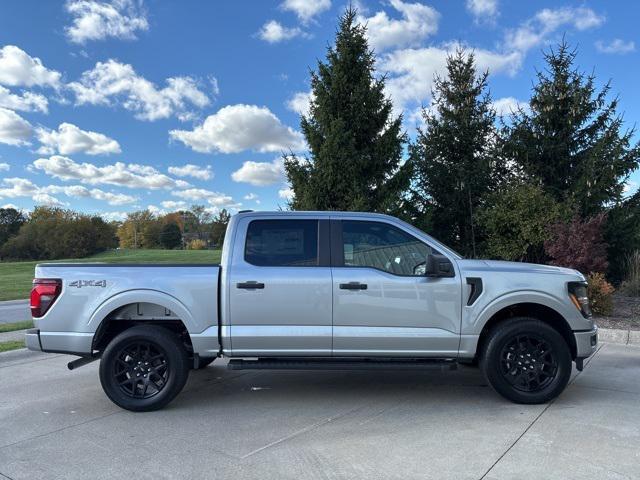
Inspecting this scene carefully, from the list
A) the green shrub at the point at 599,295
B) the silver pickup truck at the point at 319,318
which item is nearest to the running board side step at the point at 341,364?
Result: the silver pickup truck at the point at 319,318

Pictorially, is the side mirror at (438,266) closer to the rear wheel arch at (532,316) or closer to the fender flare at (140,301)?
the rear wheel arch at (532,316)

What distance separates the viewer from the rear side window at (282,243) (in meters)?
4.92

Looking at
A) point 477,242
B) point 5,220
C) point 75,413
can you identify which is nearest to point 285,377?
point 75,413

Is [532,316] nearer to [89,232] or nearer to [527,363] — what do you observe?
[527,363]

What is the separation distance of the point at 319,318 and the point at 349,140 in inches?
361

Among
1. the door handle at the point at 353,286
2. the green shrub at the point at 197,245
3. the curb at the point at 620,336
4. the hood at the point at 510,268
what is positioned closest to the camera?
the door handle at the point at 353,286

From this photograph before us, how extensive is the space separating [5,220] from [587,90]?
85.0m

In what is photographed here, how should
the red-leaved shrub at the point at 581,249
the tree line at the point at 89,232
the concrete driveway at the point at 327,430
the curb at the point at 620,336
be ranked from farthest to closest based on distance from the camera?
the tree line at the point at 89,232 < the red-leaved shrub at the point at 581,249 < the curb at the point at 620,336 < the concrete driveway at the point at 327,430

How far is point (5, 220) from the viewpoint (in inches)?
3014

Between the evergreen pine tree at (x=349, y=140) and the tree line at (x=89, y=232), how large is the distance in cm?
3098

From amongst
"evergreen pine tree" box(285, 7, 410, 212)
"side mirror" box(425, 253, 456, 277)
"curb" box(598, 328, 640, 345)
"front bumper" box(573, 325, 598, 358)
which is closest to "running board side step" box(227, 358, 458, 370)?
"side mirror" box(425, 253, 456, 277)

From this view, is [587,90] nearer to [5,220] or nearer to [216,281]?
[216,281]

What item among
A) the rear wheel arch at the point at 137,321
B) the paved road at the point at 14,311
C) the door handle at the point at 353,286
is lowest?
the paved road at the point at 14,311

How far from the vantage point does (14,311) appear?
13.3 metres
